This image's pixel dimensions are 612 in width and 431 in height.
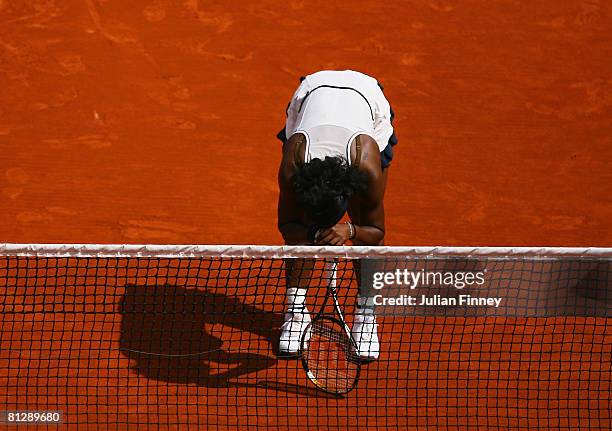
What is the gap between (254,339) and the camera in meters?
6.52

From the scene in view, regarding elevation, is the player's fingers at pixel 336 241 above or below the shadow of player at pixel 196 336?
above

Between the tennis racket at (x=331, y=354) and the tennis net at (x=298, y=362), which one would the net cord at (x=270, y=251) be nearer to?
the tennis net at (x=298, y=362)

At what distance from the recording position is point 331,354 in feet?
20.1

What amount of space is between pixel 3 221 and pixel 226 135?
6.68 ft

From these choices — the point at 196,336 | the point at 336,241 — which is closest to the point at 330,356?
the point at 336,241

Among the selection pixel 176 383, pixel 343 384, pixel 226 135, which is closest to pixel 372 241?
pixel 343 384

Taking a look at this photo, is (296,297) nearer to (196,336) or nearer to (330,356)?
(330,356)

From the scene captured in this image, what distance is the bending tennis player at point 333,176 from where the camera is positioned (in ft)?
18.7

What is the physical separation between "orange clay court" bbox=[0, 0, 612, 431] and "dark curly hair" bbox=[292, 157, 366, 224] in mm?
1190

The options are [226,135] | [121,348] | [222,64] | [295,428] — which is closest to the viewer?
[295,428]

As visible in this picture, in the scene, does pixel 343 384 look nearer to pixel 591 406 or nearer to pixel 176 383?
pixel 176 383

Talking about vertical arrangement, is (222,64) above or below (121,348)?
above

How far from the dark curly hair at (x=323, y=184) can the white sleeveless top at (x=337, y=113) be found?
19 centimetres

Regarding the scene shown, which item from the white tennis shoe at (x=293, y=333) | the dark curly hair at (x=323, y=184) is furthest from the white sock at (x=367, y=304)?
the dark curly hair at (x=323, y=184)
